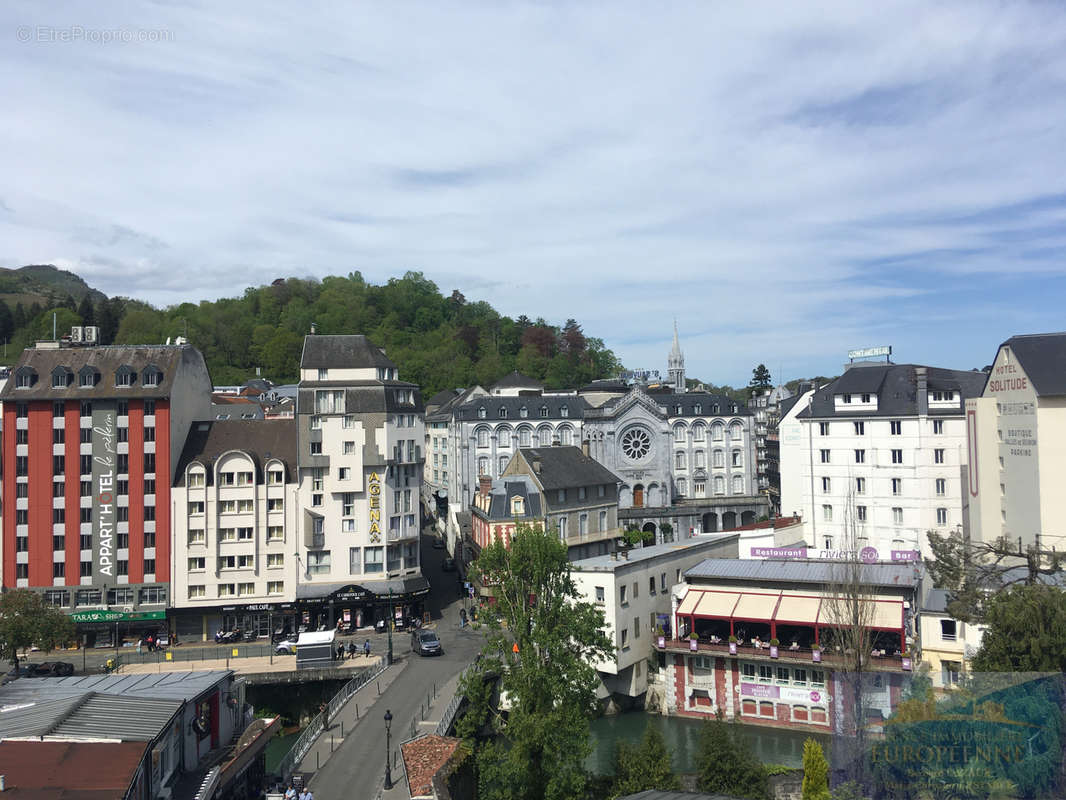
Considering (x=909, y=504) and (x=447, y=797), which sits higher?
(x=909, y=504)

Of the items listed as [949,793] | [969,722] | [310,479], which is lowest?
[949,793]

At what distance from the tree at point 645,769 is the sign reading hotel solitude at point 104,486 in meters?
39.8

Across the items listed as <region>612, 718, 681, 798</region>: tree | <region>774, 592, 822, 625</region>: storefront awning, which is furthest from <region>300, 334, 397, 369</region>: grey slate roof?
<region>612, 718, 681, 798</region>: tree

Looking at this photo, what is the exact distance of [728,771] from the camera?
3028 centimetres

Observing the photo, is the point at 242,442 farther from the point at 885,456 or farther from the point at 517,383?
the point at 885,456

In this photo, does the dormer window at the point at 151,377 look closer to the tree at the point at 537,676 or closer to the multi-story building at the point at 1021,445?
the tree at the point at 537,676

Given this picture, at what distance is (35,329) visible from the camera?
429 feet

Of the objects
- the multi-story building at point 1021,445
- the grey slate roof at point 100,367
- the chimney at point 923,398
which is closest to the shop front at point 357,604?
the grey slate roof at point 100,367

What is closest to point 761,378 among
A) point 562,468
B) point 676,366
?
point 676,366

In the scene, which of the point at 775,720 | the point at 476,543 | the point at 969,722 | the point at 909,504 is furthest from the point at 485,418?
the point at 969,722

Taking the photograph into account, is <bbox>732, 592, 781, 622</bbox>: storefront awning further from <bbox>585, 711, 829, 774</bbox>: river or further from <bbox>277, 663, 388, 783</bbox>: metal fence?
<bbox>277, 663, 388, 783</bbox>: metal fence

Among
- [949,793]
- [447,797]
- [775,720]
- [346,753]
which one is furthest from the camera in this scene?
[775,720]

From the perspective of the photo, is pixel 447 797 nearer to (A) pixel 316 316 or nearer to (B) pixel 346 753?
(B) pixel 346 753

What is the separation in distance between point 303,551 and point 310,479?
4.87m
